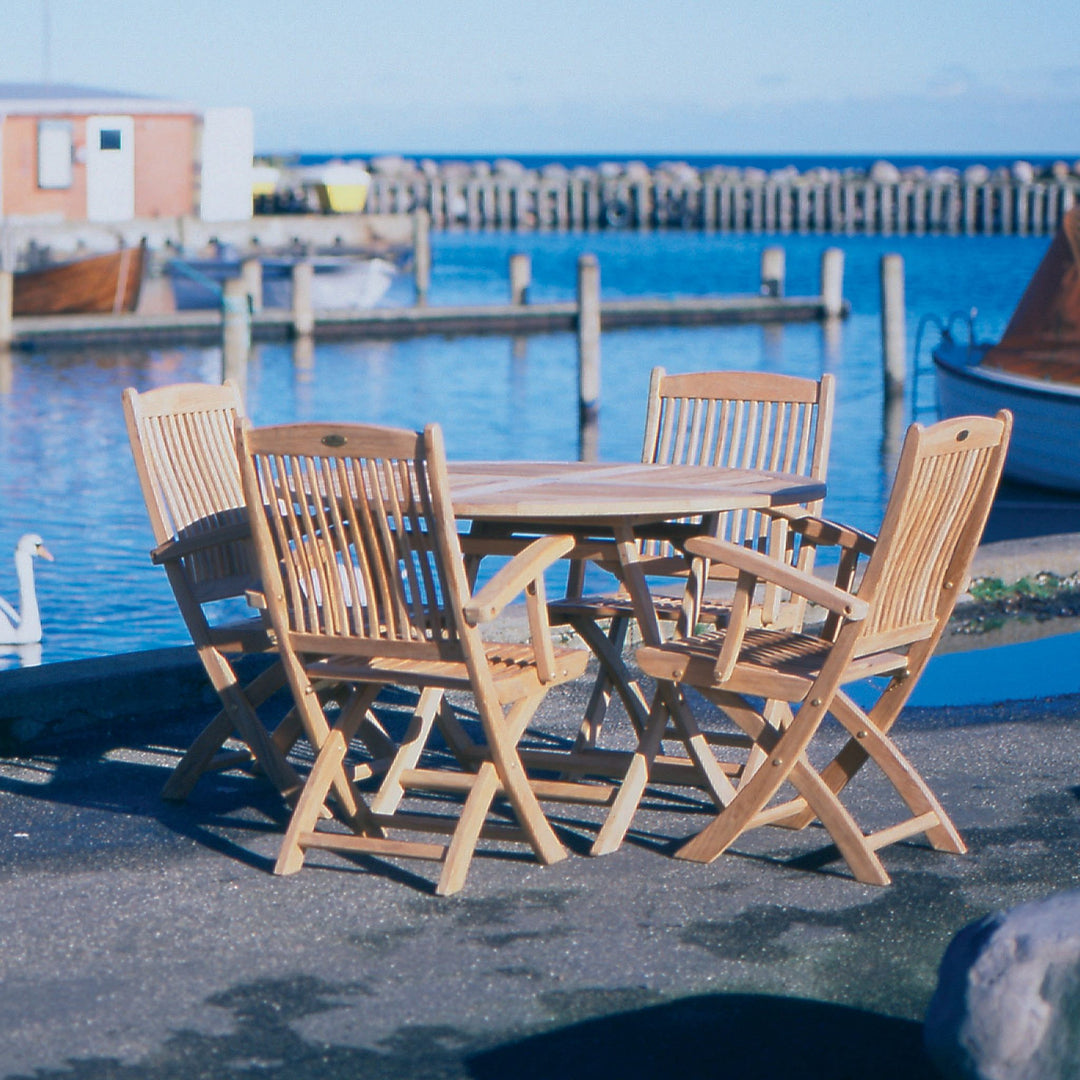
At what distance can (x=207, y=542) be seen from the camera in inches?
185

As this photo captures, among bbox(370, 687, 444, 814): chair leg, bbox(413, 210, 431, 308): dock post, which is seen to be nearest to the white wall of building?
bbox(413, 210, 431, 308): dock post

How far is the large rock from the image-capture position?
9.14 feet

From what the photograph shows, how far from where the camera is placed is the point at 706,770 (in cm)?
462

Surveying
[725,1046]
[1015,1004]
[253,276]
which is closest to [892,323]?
[253,276]

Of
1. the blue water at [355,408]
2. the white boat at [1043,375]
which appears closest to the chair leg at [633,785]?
the blue water at [355,408]

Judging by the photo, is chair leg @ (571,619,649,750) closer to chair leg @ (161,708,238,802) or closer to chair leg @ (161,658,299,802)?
chair leg @ (161,658,299,802)

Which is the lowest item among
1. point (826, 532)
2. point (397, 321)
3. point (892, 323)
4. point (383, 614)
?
point (397, 321)

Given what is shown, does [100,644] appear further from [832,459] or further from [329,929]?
[832,459]

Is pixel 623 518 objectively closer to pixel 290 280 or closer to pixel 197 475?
pixel 197 475

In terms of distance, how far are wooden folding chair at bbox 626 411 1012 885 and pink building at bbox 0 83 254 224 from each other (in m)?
28.1

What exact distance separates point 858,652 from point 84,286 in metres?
24.0

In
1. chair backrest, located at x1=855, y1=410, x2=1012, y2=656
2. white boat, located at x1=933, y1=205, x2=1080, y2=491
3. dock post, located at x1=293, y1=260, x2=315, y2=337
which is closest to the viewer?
chair backrest, located at x1=855, y1=410, x2=1012, y2=656

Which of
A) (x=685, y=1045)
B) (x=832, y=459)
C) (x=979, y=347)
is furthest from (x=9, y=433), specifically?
(x=685, y=1045)

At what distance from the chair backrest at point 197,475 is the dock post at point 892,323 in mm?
15616
